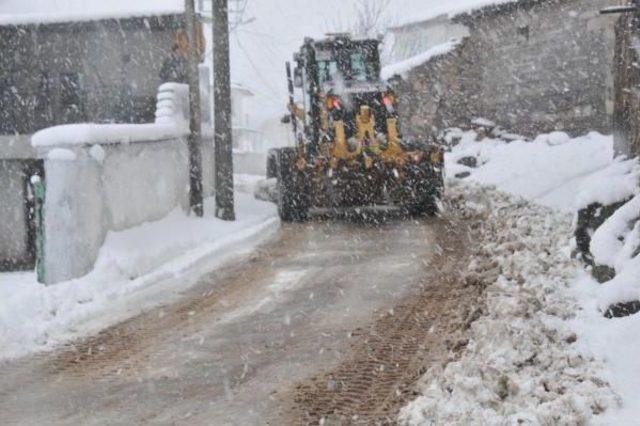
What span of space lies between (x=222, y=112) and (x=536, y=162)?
7414 mm

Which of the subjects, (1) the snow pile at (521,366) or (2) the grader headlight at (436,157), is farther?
(2) the grader headlight at (436,157)

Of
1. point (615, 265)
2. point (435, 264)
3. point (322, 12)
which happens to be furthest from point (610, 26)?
point (322, 12)

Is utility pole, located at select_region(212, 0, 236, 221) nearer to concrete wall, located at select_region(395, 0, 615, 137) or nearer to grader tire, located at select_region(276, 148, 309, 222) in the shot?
grader tire, located at select_region(276, 148, 309, 222)

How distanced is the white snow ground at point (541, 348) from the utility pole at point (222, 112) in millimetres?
5897

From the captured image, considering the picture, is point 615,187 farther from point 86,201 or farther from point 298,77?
point 298,77

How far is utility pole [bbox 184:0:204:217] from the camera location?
15.1m

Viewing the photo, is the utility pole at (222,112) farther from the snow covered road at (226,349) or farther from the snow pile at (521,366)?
the snow pile at (521,366)

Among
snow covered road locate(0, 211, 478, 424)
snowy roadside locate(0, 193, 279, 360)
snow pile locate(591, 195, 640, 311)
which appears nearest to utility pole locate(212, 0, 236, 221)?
snowy roadside locate(0, 193, 279, 360)

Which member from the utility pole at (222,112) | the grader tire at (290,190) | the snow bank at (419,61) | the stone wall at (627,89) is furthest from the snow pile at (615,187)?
the snow bank at (419,61)

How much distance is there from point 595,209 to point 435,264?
7.26ft

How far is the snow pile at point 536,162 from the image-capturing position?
15.4 metres

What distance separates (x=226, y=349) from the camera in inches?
271

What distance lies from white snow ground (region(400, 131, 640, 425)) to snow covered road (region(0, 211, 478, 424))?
0.52 metres

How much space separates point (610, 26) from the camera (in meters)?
19.8
